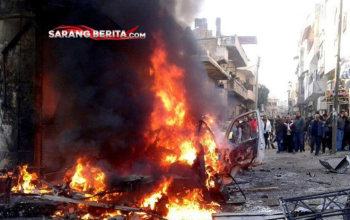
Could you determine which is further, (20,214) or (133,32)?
(133,32)

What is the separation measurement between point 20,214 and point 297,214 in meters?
4.76

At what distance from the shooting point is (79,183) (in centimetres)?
678

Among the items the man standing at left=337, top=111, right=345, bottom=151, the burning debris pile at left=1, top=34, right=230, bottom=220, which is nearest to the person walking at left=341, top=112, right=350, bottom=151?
the man standing at left=337, top=111, right=345, bottom=151

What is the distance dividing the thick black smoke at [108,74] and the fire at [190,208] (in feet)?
5.10

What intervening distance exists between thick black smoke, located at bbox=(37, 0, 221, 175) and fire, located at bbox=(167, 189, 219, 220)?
61.2 inches

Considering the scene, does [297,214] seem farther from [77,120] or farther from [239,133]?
[239,133]

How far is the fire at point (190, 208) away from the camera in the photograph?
19.0 ft

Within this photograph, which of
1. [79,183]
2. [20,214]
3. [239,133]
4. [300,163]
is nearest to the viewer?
[20,214]

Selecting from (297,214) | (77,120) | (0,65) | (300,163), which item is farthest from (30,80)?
(300,163)

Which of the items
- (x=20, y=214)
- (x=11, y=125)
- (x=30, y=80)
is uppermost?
(x=30, y=80)

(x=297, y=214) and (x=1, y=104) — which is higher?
(x=1, y=104)

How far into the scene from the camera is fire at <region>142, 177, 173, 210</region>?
6006 mm

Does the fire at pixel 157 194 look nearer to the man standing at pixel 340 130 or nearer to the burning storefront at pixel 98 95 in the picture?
the burning storefront at pixel 98 95

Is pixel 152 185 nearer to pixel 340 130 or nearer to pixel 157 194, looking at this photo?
pixel 157 194
